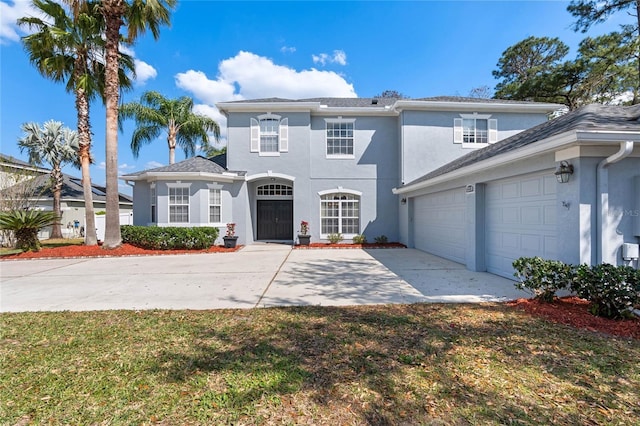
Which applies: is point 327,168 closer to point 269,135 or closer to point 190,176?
point 269,135

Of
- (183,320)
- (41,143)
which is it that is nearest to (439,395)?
(183,320)

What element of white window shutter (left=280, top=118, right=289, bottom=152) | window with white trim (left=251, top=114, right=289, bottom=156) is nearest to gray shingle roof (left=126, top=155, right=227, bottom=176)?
window with white trim (left=251, top=114, right=289, bottom=156)

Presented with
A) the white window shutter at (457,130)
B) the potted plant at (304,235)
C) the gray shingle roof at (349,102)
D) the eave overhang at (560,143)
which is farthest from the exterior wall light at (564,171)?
the gray shingle roof at (349,102)

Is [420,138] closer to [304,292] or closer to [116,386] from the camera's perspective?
[304,292]

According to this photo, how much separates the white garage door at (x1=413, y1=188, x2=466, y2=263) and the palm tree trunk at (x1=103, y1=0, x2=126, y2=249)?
12.3 meters

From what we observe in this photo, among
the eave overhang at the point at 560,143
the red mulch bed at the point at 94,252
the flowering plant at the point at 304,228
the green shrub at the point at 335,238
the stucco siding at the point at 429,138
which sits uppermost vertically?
the stucco siding at the point at 429,138

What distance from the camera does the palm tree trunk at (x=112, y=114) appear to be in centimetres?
1074

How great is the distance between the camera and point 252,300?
5.23 meters

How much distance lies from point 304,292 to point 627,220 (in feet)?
18.7

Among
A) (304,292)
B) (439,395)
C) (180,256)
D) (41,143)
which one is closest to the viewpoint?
(439,395)

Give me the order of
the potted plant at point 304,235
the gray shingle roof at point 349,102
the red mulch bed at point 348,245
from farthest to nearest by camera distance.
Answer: the gray shingle roof at point 349,102 < the potted plant at point 304,235 < the red mulch bed at point 348,245

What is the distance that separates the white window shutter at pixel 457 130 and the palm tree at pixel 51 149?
79.3ft

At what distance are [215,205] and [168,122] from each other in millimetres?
10872

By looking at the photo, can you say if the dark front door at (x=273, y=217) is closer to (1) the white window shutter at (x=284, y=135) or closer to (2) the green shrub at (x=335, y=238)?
(2) the green shrub at (x=335, y=238)
